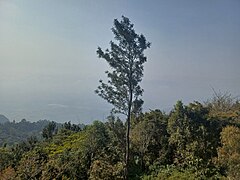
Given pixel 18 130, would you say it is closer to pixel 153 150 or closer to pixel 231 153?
pixel 153 150

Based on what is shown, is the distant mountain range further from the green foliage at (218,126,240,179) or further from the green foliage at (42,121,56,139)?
the green foliage at (218,126,240,179)

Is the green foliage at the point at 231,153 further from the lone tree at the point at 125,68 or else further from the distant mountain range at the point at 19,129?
the distant mountain range at the point at 19,129

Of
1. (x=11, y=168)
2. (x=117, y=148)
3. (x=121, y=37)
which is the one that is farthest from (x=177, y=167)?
(x=11, y=168)

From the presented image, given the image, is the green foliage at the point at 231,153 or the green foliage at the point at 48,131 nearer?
the green foliage at the point at 231,153

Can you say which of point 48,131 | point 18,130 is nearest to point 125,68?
point 48,131

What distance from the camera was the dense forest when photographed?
35.9 feet

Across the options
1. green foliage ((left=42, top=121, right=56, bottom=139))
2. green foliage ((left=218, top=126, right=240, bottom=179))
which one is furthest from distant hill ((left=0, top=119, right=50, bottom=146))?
green foliage ((left=218, top=126, right=240, bottom=179))

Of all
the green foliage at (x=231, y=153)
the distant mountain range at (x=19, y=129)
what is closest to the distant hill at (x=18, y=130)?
the distant mountain range at (x=19, y=129)

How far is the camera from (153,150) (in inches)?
504

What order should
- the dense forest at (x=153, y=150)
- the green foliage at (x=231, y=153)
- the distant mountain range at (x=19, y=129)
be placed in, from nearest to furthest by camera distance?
1. the green foliage at (x=231, y=153)
2. the dense forest at (x=153, y=150)
3. the distant mountain range at (x=19, y=129)

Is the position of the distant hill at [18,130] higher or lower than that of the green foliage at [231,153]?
higher

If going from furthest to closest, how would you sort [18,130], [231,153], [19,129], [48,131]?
[19,129] → [18,130] → [48,131] → [231,153]

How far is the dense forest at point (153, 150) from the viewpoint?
431 inches

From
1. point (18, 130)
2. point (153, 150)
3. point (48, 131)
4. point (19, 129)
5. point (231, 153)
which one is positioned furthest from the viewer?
point (19, 129)
